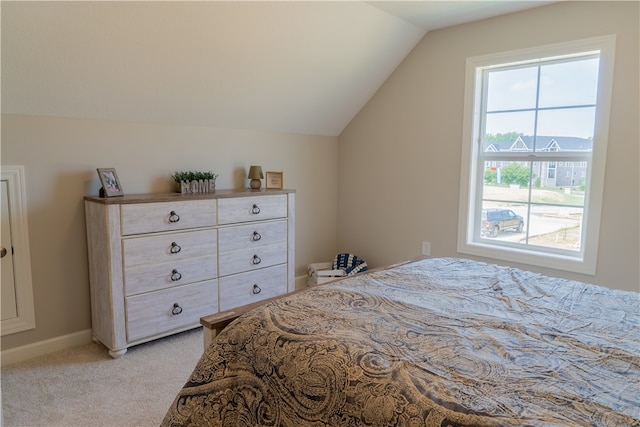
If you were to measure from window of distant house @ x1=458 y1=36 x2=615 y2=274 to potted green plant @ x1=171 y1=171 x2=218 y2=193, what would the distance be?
6.70ft

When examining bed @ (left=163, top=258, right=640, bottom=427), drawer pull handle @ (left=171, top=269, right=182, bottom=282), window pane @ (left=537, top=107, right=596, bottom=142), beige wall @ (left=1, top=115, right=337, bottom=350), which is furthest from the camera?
window pane @ (left=537, top=107, right=596, bottom=142)

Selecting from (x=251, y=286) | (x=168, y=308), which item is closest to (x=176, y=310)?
(x=168, y=308)

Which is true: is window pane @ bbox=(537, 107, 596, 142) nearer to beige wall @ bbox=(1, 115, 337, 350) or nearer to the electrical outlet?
the electrical outlet

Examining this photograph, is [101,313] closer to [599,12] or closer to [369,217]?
[369,217]

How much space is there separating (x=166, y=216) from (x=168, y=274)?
386 mm

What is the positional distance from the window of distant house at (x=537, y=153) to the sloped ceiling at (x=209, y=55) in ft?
1.61

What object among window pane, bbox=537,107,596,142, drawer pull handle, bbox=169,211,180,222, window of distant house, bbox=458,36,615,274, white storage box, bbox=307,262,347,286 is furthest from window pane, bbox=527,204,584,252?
drawer pull handle, bbox=169,211,180,222

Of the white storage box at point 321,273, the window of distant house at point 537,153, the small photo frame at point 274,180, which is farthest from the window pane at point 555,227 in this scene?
the small photo frame at point 274,180

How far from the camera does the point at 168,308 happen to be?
107 inches

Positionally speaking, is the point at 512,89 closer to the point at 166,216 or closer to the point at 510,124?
the point at 510,124

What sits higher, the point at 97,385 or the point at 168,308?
the point at 168,308

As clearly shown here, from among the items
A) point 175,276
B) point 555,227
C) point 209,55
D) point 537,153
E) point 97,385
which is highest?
point 209,55

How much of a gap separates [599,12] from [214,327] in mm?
3032

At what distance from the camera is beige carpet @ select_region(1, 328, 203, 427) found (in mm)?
1981
